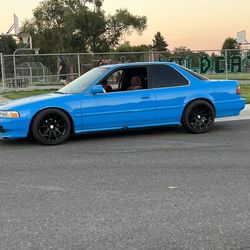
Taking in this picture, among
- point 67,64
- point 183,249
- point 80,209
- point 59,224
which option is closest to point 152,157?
point 80,209

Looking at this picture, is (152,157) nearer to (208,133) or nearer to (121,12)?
(208,133)

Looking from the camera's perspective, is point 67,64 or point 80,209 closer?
point 80,209

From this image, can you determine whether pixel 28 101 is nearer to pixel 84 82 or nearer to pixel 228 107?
pixel 84 82

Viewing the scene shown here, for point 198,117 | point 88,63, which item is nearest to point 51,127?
point 198,117

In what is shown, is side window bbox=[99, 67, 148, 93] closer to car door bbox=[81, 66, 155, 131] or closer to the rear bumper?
car door bbox=[81, 66, 155, 131]

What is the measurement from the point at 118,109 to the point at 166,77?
128 centimetres

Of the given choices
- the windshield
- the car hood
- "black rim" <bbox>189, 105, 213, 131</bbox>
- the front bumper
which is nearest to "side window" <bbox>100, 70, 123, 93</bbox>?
the windshield

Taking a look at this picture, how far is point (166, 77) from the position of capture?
375 inches

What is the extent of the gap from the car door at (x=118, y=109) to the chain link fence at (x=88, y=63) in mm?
15144

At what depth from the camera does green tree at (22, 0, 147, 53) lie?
60281 mm

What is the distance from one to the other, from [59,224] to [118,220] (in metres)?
0.55

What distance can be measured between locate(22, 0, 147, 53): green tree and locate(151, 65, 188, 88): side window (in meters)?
51.4

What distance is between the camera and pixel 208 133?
9.70m

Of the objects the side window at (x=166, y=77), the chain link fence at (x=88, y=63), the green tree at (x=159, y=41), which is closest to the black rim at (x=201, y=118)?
the side window at (x=166, y=77)
